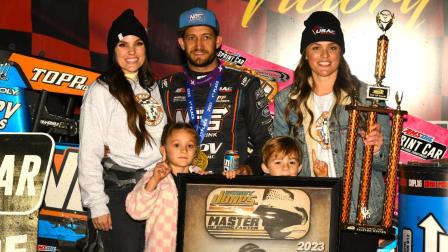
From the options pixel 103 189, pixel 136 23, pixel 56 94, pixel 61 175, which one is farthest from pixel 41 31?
pixel 103 189

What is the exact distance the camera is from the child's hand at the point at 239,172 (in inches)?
164

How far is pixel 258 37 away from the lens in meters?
6.00

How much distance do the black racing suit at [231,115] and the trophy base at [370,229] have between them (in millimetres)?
699

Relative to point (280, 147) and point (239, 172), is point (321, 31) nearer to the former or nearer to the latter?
point (280, 147)

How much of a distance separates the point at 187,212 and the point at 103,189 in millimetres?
545

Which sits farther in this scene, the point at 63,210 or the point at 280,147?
the point at 63,210

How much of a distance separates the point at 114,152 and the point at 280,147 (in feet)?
3.12

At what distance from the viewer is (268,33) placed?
5973 millimetres

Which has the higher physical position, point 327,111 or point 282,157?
point 327,111

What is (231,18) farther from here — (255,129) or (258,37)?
(255,129)

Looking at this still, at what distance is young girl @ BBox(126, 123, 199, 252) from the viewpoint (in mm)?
4203

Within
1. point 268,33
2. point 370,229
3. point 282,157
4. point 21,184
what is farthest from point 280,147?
point 268,33

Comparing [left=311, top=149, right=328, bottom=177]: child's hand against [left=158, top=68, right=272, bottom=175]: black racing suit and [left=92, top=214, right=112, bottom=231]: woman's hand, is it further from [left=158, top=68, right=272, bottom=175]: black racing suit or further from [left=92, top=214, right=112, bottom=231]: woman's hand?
[left=92, top=214, right=112, bottom=231]: woman's hand

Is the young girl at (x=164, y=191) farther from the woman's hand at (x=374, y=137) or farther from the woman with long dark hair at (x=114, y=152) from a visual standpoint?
the woman's hand at (x=374, y=137)
